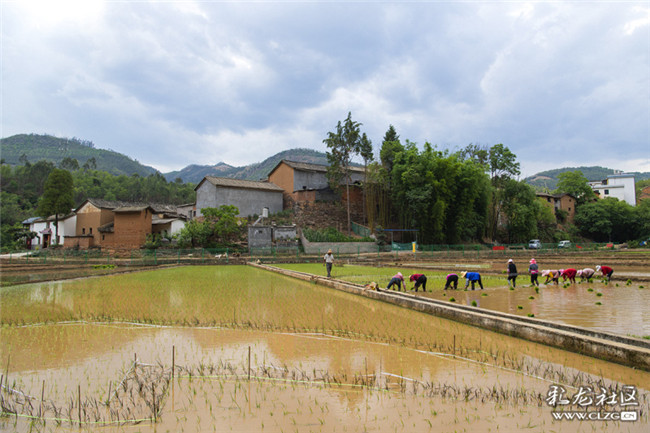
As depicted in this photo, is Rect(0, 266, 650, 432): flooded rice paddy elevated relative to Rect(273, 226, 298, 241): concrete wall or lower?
lower

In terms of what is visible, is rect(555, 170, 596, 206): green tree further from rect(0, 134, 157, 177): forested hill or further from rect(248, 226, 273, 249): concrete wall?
rect(0, 134, 157, 177): forested hill

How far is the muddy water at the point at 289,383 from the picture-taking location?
3.32 m

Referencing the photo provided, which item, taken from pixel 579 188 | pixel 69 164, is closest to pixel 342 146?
pixel 579 188

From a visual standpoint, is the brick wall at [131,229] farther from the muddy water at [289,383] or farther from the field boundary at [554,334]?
the field boundary at [554,334]

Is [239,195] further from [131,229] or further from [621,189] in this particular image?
Answer: [621,189]

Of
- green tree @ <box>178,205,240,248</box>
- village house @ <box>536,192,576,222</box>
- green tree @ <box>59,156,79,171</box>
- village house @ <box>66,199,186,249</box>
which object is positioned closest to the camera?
green tree @ <box>178,205,240,248</box>

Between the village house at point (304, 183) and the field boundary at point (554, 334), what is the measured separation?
3563cm

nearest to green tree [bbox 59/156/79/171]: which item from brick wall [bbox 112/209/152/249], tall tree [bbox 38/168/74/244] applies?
tall tree [bbox 38/168/74/244]

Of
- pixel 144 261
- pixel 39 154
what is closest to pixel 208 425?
pixel 144 261

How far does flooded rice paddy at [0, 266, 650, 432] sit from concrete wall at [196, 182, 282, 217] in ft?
110

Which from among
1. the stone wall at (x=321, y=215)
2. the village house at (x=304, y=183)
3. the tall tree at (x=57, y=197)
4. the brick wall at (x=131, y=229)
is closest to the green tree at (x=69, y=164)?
the tall tree at (x=57, y=197)

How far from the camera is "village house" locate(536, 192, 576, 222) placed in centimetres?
6075

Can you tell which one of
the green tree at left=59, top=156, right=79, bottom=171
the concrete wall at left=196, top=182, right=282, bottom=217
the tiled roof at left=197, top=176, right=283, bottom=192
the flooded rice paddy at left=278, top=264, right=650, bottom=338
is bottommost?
the flooded rice paddy at left=278, top=264, right=650, bottom=338

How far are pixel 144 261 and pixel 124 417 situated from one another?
28.4m
